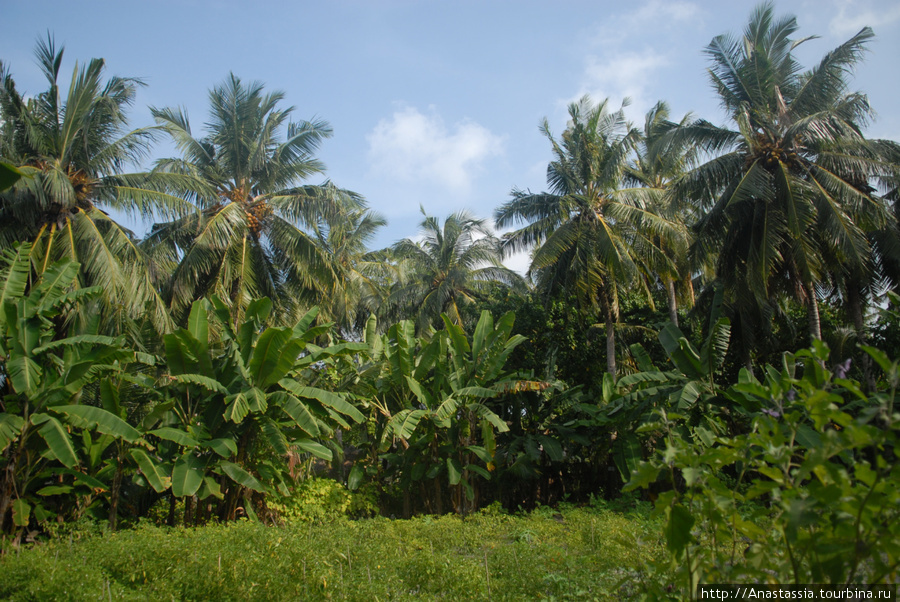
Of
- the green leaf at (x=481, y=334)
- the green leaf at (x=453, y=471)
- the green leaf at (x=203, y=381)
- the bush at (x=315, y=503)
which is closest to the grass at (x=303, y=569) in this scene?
the green leaf at (x=203, y=381)

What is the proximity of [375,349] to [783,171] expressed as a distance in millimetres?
9620

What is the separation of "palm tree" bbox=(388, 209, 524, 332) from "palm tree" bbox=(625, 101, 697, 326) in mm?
5738

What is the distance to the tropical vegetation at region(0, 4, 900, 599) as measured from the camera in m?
7.14

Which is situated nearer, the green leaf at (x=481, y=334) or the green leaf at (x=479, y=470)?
the green leaf at (x=479, y=470)

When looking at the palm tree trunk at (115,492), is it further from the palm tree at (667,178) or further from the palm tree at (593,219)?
the palm tree at (667,178)

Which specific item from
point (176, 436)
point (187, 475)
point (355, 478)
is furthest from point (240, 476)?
point (355, 478)

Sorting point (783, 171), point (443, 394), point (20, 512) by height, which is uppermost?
point (783, 171)

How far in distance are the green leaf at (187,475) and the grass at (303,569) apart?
1152 mm

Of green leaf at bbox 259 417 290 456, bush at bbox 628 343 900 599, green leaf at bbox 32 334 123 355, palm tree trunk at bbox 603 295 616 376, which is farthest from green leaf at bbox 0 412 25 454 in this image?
palm tree trunk at bbox 603 295 616 376

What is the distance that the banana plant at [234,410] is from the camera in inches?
367

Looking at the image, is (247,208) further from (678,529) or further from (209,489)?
(678,529)

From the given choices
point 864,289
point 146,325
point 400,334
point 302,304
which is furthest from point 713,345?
point 146,325

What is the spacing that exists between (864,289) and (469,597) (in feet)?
47.4

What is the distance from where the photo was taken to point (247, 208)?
14953mm
